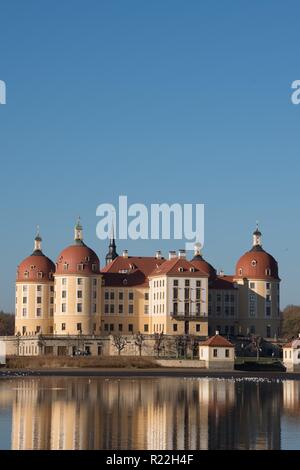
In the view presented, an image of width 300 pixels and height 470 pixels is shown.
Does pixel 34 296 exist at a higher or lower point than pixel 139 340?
higher

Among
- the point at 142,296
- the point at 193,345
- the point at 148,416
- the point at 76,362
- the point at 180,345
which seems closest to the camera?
the point at 148,416

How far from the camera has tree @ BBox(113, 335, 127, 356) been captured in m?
111

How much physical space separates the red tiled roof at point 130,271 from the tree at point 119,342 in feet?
35.6

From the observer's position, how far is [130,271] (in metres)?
124

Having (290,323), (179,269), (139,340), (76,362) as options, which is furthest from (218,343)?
(290,323)

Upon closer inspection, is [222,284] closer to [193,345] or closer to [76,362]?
[193,345]

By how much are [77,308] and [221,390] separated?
49.0m

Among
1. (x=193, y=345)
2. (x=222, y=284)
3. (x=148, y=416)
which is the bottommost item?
(x=148, y=416)

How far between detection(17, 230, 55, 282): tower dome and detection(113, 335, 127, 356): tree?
46.1 feet

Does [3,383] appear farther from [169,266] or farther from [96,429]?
[169,266]

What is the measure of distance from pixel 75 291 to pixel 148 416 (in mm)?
68026

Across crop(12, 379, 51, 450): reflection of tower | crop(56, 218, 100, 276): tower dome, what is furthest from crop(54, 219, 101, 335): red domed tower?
crop(12, 379, 51, 450): reflection of tower

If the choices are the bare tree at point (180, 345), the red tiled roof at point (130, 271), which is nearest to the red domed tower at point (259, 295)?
the red tiled roof at point (130, 271)

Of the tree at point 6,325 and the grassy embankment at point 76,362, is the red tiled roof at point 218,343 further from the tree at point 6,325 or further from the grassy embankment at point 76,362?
the tree at point 6,325
